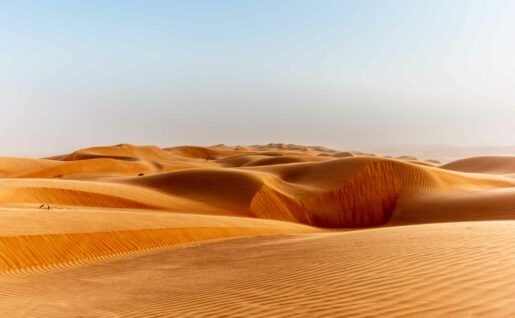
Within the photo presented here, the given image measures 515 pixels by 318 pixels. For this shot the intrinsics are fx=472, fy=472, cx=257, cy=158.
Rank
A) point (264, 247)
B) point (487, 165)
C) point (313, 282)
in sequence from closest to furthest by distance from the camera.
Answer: point (313, 282)
point (264, 247)
point (487, 165)

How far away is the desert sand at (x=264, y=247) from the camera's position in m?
5.90

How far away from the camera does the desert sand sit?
5.90 meters

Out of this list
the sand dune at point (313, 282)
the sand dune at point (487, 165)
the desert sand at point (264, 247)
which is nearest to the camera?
the sand dune at point (313, 282)

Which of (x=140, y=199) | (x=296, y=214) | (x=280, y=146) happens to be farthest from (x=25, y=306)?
(x=280, y=146)

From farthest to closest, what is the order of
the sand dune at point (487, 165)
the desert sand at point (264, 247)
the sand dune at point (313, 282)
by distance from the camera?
1. the sand dune at point (487, 165)
2. the desert sand at point (264, 247)
3. the sand dune at point (313, 282)

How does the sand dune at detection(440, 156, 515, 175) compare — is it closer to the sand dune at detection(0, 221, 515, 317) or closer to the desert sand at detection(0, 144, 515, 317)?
the desert sand at detection(0, 144, 515, 317)

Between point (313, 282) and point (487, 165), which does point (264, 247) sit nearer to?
point (313, 282)

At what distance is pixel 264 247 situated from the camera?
1215cm

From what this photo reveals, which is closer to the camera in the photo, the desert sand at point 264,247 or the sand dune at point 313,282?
the sand dune at point 313,282

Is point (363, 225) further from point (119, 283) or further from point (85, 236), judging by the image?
point (119, 283)

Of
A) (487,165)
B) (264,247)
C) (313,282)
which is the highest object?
(313,282)

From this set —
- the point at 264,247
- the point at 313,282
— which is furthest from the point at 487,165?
the point at 313,282

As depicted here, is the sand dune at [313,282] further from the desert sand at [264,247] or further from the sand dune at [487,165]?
the sand dune at [487,165]

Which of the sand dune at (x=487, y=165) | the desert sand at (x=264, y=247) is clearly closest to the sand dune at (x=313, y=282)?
the desert sand at (x=264, y=247)
